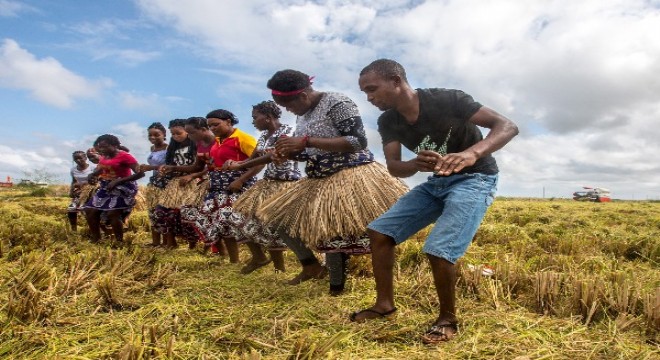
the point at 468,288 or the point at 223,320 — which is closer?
the point at 223,320

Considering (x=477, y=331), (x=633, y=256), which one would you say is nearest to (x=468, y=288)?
(x=477, y=331)

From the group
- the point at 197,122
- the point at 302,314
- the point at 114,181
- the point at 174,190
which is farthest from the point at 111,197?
the point at 302,314

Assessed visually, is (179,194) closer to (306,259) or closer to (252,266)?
(252,266)

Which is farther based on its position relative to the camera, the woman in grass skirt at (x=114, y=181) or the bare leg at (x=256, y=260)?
the woman in grass skirt at (x=114, y=181)

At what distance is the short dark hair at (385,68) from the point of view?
2910 millimetres

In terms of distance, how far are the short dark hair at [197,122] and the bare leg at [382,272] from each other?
10.6 ft

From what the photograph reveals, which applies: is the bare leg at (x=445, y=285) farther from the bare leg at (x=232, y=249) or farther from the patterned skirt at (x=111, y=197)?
the patterned skirt at (x=111, y=197)

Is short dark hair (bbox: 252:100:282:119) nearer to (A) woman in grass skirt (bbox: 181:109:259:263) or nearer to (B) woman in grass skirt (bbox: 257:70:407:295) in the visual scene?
(A) woman in grass skirt (bbox: 181:109:259:263)

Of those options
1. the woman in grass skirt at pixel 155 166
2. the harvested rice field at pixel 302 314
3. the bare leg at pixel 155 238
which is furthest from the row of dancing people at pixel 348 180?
the bare leg at pixel 155 238

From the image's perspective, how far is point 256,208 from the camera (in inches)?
175

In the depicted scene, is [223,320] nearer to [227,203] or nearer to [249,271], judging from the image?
[249,271]

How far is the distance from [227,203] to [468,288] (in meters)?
2.66

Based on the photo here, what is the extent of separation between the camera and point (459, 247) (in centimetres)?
264

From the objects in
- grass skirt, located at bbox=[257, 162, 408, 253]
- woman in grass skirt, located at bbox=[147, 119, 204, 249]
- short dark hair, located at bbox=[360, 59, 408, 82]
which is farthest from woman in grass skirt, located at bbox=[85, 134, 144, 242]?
short dark hair, located at bbox=[360, 59, 408, 82]
